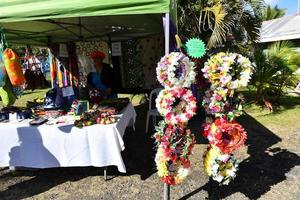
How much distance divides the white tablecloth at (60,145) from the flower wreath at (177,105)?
0.71m

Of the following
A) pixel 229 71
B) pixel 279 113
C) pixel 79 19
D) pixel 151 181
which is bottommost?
pixel 279 113

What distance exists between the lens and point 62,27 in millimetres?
5797

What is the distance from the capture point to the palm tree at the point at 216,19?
6.38 metres

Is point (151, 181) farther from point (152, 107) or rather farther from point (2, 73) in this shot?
point (152, 107)

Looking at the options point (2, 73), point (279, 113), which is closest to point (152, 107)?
point (2, 73)

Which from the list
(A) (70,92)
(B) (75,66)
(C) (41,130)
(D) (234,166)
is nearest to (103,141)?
(C) (41,130)

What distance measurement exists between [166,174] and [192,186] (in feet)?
2.37

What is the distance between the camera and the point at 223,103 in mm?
2959

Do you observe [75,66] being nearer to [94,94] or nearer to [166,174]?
[94,94]

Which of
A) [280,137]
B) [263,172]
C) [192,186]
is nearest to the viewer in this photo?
[192,186]

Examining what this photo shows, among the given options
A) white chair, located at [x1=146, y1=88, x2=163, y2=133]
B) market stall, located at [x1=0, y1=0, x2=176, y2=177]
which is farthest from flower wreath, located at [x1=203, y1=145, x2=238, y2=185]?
white chair, located at [x1=146, y1=88, x2=163, y2=133]

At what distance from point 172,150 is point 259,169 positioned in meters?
1.69

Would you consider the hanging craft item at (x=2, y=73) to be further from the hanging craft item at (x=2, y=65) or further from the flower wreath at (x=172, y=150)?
the flower wreath at (x=172, y=150)

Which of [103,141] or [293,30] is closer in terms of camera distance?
→ [103,141]
